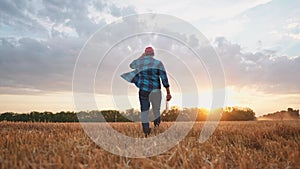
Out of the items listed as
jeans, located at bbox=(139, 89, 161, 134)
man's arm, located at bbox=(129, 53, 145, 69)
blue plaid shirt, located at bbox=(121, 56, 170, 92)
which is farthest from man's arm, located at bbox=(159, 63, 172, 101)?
man's arm, located at bbox=(129, 53, 145, 69)

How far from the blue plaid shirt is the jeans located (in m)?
0.14

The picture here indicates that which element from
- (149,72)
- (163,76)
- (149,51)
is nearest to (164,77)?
(163,76)

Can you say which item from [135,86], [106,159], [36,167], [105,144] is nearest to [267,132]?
[135,86]

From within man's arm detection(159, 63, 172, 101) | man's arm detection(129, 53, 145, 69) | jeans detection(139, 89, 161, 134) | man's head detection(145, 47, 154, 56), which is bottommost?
jeans detection(139, 89, 161, 134)

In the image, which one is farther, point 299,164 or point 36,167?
point 299,164

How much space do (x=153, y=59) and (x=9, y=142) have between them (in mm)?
3824

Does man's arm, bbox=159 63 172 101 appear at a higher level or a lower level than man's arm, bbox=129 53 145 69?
lower

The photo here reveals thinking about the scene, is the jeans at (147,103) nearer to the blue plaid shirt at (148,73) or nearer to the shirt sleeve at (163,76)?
the blue plaid shirt at (148,73)

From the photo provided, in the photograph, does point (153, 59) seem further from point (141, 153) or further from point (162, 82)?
point (141, 153)

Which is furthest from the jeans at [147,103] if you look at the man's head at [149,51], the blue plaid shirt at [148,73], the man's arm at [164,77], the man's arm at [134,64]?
the man's head at [149,51]

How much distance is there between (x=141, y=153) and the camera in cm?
496

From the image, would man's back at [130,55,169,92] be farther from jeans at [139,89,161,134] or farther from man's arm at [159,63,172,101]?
jeans at [139,89,161,134]

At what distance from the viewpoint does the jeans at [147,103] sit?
7.78m

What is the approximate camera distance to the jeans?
7777 millimetres
